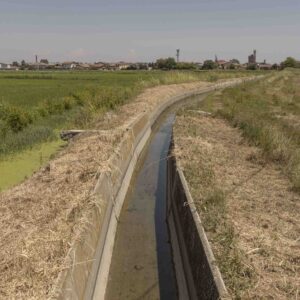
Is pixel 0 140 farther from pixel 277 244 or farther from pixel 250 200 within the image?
pixel 277 244

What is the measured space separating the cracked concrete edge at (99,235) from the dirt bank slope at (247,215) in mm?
1573

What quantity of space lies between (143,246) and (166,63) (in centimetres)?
11811

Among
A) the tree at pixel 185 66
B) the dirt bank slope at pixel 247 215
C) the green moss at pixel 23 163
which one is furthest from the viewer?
the tree at pixel 185 66

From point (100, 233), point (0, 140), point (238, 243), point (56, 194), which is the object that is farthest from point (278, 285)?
point (0, 140)

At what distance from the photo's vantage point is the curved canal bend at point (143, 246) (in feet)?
20.6

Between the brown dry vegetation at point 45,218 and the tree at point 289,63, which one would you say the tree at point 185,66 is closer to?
the tree at point 289,63

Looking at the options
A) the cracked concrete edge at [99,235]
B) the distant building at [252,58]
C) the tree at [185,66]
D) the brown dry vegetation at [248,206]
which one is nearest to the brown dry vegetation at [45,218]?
the cracked concrete edge at [99,235]

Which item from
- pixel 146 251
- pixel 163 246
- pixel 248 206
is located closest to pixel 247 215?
pixel 248 206

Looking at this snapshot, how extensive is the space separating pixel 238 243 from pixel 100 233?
7.97 ft

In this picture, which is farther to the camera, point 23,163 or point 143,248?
point 23,163

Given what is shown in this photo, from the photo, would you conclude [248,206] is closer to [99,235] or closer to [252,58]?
[99,235]

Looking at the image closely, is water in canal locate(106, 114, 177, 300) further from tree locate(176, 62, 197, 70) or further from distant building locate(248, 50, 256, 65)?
distant building locate(248, 50, 256, 65)

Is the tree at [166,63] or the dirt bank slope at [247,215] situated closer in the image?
the dirt bank slope at [247,215]

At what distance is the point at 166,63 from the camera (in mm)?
122250
